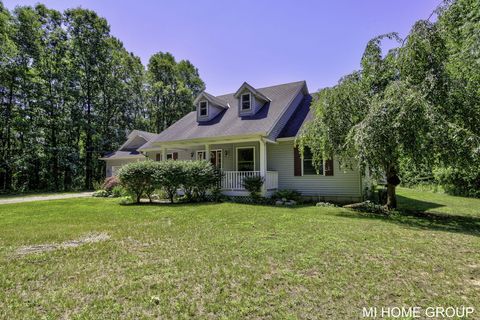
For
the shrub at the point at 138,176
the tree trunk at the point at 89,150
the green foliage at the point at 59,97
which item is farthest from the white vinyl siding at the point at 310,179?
the green foliage at the point at 59,97

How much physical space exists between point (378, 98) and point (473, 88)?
2763 mm

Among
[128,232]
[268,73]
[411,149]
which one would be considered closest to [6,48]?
[268,73]

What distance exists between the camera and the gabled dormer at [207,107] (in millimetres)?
16500

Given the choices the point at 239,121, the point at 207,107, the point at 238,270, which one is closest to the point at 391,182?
the point at 239,121

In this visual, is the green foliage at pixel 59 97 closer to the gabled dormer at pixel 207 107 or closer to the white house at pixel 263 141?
the white house at pixel 263 141

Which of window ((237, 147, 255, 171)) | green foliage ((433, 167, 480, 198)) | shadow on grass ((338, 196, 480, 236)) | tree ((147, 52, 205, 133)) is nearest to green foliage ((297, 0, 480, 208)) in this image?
shadow on grass ((338, 196, 480, 236))

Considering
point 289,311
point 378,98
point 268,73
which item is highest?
point 268,73

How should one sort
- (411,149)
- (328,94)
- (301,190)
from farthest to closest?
(301,190) → (328,94) → (411,149)

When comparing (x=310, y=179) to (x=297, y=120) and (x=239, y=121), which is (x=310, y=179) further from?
(x=239, y=121)

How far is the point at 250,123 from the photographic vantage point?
1378cm

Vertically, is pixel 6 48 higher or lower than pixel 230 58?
higher

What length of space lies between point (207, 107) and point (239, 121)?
10.2 feet

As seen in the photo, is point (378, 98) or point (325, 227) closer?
point (325, 227)

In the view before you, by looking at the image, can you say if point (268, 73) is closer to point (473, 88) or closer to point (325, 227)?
point (473, 88)
